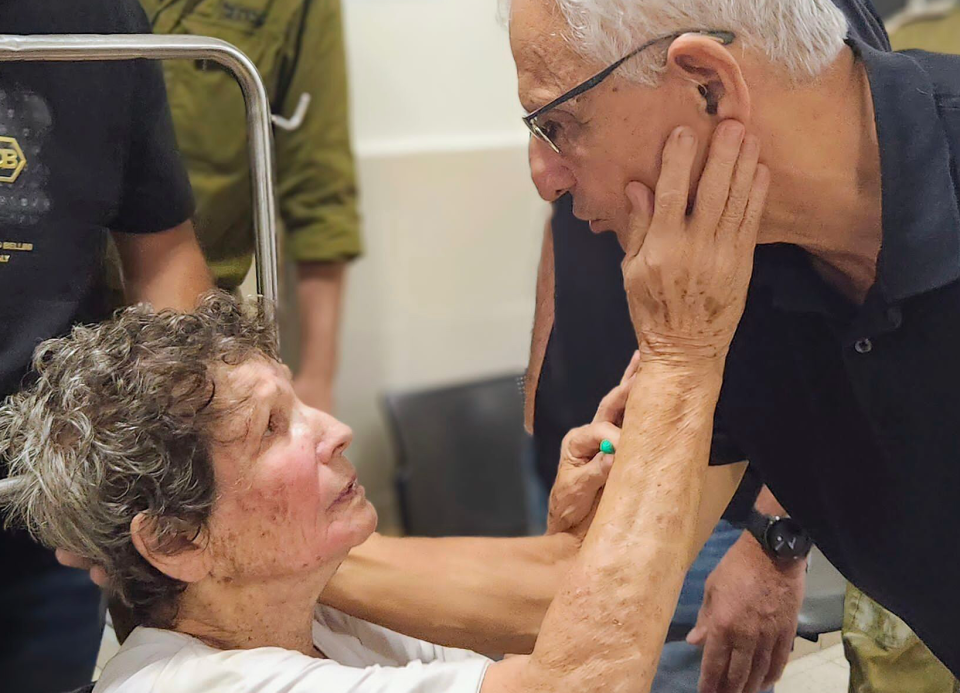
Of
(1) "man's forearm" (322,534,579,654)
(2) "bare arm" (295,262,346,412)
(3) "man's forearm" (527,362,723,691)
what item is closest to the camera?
(3) "man's forearm" (527,362,723,691)

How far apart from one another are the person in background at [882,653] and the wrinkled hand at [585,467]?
0.88 ft

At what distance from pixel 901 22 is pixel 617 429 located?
130 cm

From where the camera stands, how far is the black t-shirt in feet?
Answer: 3.18

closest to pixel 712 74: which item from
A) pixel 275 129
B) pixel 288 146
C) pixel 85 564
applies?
pixel 85 564

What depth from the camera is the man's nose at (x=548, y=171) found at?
0.95 meters

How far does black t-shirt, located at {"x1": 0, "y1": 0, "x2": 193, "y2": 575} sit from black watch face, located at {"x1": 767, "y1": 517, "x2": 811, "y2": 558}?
74 centimetres

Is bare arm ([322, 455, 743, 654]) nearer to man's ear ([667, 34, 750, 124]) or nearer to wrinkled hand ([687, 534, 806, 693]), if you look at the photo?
wrinkled hand ([687, 534, 806, 693])

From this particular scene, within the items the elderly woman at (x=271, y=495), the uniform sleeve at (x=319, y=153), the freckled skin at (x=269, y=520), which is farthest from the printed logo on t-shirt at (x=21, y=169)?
the uniform sleeve at (x=319, y=153)

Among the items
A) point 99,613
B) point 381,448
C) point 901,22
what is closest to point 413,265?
point 381,448

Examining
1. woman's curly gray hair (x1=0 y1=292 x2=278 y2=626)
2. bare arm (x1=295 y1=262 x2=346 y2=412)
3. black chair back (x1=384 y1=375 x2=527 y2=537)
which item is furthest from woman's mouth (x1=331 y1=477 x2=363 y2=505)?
black chair back (x1=384 y1=375 x2=527 y2=537)

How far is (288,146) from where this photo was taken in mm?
1702

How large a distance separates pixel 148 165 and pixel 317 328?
2.88 feet

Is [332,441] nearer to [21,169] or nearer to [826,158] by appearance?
[21,169]

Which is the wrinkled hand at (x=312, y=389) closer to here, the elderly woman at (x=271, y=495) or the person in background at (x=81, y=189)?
the person in background at (x=81, y=189)
